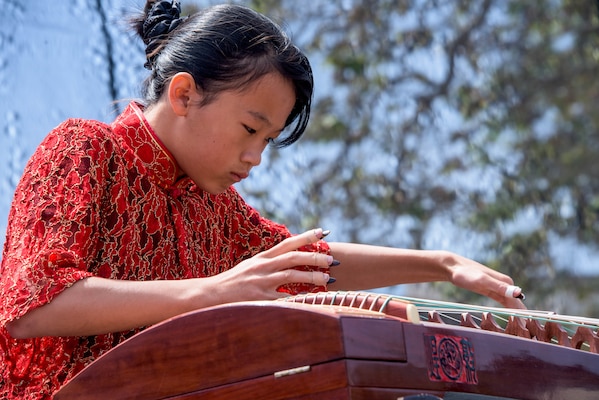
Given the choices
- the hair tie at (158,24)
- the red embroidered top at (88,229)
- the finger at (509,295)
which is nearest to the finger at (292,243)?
the red embroidered top at (88,229)

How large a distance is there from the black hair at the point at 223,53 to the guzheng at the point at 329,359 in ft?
2.41

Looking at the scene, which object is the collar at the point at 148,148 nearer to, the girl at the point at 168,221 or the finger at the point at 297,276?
the girl at the point at 168,221

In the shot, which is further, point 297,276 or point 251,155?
point 251,155

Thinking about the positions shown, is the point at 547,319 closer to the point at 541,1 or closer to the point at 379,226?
the point at 379,226

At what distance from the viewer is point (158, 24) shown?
2188 mm

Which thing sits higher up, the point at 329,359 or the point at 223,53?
the point at 223,53

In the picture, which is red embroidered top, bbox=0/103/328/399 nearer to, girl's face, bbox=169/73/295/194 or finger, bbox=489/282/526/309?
girl's face, bbox=169/73/295/194

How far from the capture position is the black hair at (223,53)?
2.01m

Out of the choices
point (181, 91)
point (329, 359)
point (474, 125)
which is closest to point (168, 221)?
point (181, 91)

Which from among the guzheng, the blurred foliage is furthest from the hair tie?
the blurred foliage

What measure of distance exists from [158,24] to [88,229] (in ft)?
2.13

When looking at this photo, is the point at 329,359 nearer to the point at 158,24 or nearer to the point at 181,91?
the point at 181,91

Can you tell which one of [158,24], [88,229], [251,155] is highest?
[158,24]

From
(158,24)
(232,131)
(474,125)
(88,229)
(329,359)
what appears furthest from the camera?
(474,125)
